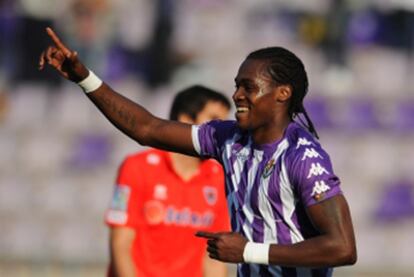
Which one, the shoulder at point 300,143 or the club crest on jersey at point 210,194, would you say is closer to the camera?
the shoulder at point 300,143

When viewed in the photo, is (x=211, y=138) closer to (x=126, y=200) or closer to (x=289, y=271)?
(x=289, y=271)

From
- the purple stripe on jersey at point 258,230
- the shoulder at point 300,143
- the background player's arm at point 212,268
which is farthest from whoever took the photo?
the background player's arm at point 212,268

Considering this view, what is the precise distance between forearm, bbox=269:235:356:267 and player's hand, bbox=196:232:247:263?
137mm

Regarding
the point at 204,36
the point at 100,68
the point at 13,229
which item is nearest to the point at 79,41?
the point at 100,68

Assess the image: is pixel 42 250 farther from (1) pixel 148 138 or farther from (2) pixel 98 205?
(1) pixel 148 138

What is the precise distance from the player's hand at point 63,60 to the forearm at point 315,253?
1.28 m

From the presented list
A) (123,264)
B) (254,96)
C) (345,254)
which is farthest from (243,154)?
(123,264)

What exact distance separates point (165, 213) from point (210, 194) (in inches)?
13.1

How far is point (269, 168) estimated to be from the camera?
502 cm

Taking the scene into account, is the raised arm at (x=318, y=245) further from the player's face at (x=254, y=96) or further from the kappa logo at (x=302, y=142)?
the player's face at (x=254, y=96)

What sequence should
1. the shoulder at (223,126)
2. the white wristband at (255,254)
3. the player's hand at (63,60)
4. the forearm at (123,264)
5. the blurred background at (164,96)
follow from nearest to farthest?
the white wristband at (255,254) → the player's hand at (63,60) → the shoulder at (223,126) → the forearm at (123,264) → the blurred background at (164,96)

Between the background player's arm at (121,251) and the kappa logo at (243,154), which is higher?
the kappa logo at (243,154)

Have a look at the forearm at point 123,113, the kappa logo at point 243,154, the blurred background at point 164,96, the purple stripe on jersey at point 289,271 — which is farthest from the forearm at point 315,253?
the blurred background at point 164,96

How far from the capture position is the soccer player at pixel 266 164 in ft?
15.5
